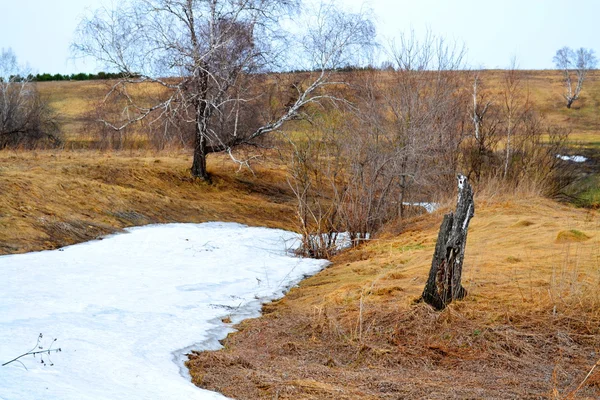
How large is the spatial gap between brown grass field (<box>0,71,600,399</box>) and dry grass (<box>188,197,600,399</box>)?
0.05ft

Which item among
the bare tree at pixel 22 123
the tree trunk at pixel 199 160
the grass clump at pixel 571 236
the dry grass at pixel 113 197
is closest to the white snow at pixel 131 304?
the dry grass at pixel 113 197

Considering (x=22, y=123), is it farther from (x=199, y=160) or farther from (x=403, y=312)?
(x=403, y=312)

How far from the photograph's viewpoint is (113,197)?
1573 cm

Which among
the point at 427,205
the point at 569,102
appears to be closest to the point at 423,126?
the point at 427,205

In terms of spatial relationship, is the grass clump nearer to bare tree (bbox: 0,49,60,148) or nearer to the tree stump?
the tree stump

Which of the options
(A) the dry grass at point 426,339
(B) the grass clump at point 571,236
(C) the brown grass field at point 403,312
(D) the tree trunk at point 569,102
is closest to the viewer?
(A) the dry grass at point 426,339

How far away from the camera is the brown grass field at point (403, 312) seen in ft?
17.8

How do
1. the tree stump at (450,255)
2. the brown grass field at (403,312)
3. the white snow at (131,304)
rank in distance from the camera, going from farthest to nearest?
the tree stump at (450,255) → the brown grass field at (403,312) → the white snow at (131,304)

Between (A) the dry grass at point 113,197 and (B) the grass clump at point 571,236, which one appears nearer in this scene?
(B) the grass clump at point 571,236

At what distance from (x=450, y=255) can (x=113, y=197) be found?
34.2ft

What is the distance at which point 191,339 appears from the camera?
6.75 metres

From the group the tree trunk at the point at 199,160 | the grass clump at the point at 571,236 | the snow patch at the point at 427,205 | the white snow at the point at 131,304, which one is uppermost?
the tree trunk at the point at 199,160

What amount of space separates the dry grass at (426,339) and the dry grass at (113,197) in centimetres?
519

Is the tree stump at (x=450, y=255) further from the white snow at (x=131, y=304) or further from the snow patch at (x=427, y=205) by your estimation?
the snow patch at (x=427, y=205)
